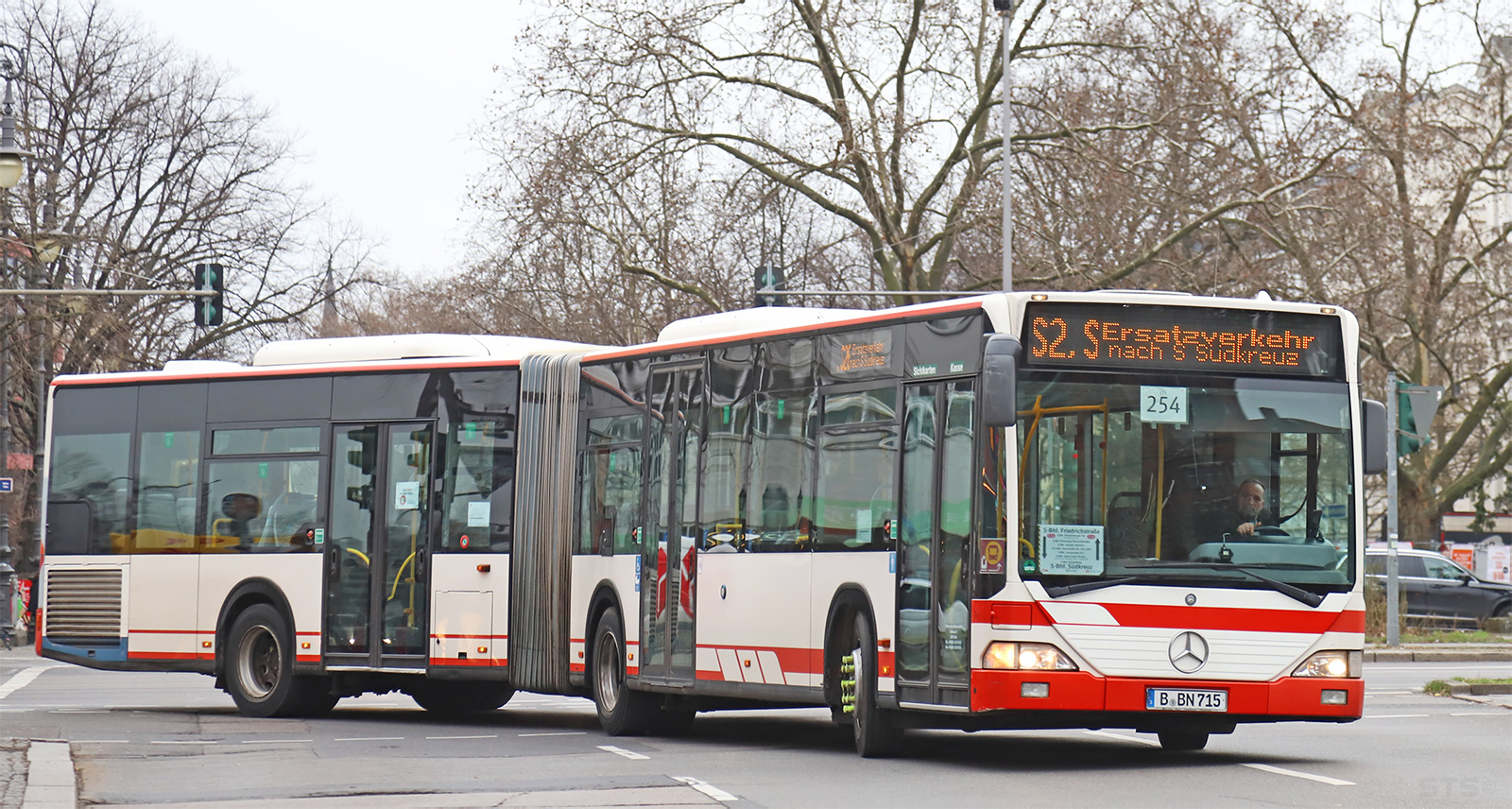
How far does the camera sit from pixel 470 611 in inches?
663

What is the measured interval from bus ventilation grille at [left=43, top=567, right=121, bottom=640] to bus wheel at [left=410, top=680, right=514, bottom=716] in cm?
282

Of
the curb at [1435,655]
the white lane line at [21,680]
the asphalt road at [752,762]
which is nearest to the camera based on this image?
the asphalt road at [752,762]

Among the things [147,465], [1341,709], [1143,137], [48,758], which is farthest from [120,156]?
[1341,709]

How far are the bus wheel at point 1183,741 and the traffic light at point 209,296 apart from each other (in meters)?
21.3

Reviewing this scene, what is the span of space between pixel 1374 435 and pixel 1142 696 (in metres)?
2.14

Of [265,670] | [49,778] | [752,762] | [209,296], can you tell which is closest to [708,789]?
[752,762]

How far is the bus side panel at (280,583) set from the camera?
17.6 metres

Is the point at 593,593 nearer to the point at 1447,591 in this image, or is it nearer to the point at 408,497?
the point at 408,497

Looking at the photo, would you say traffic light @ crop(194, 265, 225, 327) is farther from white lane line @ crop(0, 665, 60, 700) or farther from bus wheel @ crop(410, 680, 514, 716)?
bus wheel @ crop(410, 680, 514, 716)

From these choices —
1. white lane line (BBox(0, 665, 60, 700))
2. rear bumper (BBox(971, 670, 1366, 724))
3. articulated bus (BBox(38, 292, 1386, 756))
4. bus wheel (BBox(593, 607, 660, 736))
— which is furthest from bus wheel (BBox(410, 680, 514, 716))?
rear bumper (BBox(971, 670, 1366, 724))

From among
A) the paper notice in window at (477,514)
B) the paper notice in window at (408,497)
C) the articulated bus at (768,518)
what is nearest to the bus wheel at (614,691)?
the articulated bus at (768,518)

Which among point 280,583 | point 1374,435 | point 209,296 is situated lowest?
point 280,583

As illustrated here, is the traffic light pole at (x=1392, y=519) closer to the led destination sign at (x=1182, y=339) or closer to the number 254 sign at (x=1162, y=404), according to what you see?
the led destination sign at (x=1182, y=339)

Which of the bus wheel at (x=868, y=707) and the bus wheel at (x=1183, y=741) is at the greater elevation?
the bus wheel at (x=868, y=707)
